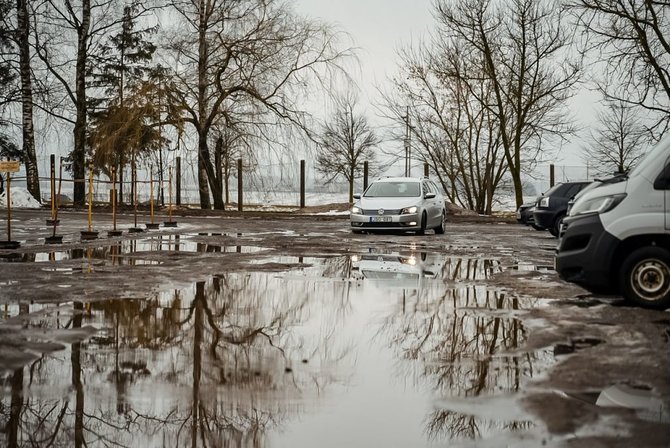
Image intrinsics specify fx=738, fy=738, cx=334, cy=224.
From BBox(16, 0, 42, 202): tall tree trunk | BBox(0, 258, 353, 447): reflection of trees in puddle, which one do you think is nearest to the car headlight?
BBox(0, 258, 353, 447): reflection of trees in puddle

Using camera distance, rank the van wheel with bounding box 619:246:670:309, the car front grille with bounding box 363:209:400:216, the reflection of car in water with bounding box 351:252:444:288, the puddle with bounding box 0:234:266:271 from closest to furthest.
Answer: the van wheel with bounding box 619:246:670:309 → the reflection of car in water with bounding box 351:252:444:288 → the puddle with bounding box 0:234:266:271 → the car front grille with bounding box 363:209:400:216

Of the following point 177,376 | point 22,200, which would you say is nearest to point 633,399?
point 177,376

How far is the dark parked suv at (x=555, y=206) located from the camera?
839 inches

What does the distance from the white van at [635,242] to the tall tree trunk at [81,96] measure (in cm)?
3107

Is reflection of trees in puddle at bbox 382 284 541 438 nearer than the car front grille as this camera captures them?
Yes

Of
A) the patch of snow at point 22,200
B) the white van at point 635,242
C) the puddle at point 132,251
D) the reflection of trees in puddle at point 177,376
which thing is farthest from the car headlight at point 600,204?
the patch of snow at point 22,200

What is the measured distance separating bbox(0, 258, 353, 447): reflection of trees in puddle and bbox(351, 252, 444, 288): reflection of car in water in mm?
2353

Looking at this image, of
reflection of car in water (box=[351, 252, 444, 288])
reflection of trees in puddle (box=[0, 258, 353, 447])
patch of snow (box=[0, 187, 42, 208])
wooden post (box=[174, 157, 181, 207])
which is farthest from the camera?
wooden post (box=[174, 157, 181, 207])

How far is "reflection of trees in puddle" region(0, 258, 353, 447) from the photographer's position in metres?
3.78

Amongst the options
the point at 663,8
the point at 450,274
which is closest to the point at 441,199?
the point at 663,8

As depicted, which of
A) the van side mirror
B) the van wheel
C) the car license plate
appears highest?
the van side mirror

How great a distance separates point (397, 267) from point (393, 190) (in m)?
10.00

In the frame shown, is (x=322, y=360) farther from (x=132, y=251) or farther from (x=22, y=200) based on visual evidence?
(x=22, y=200)

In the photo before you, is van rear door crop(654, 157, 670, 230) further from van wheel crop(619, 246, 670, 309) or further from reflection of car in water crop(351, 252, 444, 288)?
reflection of car in water crop(351, 252, 444, 288)
